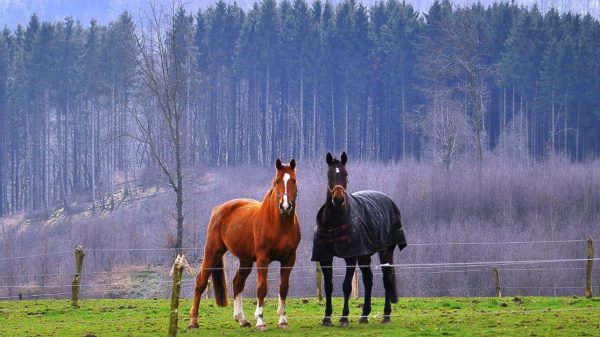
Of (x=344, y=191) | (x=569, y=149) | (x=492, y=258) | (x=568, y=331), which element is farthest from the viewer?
(x=569, y=149)

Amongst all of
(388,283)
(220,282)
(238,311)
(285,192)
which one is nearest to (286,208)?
(285,192)

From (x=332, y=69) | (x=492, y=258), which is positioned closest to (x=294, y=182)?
(x=492, y=258)

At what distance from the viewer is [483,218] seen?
4700 cm

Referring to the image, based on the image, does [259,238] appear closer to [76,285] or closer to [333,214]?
[333,214]

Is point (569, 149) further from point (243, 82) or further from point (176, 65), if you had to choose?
point (176, 65)

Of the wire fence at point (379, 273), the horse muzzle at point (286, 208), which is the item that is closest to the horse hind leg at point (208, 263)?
the horse muzzle at point (286, 208)

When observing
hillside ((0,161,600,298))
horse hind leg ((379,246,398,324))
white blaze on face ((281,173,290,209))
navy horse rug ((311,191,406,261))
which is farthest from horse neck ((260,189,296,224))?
hillside ((0,161,600,298))

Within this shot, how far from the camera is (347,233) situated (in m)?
16.9

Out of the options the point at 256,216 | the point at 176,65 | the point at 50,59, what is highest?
the point at 50,59

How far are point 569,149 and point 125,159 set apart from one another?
33706mm

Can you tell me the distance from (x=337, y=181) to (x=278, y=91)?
65.2 meters

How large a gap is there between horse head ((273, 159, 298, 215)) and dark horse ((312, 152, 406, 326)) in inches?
25.4

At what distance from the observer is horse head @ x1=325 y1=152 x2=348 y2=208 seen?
16.5 metres

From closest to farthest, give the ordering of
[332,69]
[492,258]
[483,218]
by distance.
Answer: [492,258] → [483,218] → [332,69]
